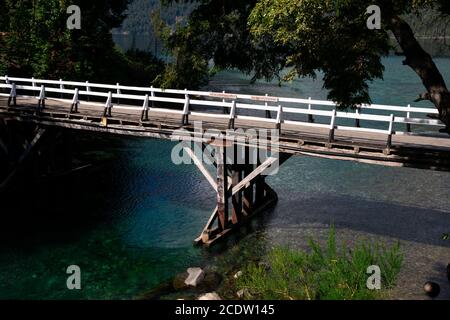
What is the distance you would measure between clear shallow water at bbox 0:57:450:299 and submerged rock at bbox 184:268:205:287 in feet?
2.80

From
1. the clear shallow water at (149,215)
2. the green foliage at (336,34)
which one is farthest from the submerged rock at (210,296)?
the green foliage at (336,34)

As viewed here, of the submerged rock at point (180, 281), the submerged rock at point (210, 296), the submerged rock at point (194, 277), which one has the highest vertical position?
the submerged rock at point (210, 296)

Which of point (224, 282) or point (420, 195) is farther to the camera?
point (420, 195)

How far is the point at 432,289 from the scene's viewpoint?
44.1 ft

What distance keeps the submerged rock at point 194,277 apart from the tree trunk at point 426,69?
26.5 feet

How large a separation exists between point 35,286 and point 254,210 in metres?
9.24

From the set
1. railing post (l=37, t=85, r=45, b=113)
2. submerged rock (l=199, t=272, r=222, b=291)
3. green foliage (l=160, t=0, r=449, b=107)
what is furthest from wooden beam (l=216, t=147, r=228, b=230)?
railing post (l=37, t=85, r=45, b=113)

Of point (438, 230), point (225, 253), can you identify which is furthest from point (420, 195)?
point (225, 253)

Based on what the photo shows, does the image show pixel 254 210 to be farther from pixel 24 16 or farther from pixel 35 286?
pixel 24 16

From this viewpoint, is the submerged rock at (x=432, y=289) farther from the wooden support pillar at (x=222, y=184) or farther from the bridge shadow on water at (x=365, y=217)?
the wooden support pillar at (x=222, y=184)

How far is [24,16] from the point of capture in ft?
119

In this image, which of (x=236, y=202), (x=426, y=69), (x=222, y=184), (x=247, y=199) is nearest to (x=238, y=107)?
(x=222, y=184)

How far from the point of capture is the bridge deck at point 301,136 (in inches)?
575
